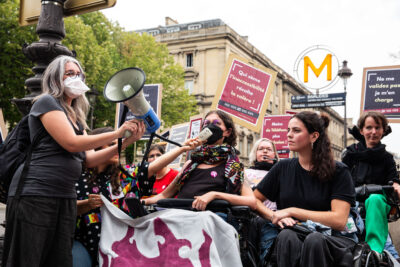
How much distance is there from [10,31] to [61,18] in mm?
17430

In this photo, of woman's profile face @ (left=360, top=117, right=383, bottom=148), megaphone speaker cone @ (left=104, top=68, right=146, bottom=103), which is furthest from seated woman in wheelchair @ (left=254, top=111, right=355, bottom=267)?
megaphone speaker cone @ (left=104, top=68, right=146, bottom=103)

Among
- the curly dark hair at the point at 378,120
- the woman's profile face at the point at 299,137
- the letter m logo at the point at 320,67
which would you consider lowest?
the woman's profile face at the point at 299,137

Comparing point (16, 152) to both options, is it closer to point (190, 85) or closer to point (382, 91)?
point (382, 91)

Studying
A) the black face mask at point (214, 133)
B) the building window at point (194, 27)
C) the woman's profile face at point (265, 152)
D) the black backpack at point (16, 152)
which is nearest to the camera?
the black backpack at point (16, 152)

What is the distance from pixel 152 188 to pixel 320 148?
1436 mm

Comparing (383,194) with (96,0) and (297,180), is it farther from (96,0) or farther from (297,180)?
(96,0)

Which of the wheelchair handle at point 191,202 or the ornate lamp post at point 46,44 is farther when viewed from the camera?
the ornate lamp post at point 46,44

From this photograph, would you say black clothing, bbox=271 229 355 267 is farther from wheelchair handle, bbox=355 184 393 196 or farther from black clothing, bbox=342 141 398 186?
black clothing, bbox=342 141 398 186

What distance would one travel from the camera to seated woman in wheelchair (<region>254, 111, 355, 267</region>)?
9.53 ft

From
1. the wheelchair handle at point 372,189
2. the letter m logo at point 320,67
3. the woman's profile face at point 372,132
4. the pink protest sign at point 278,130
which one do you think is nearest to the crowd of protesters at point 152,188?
the wheelchair handle at point 372,189

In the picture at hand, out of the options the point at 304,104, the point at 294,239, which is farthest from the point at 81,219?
the point at 304,104

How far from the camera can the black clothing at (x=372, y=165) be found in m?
4.59

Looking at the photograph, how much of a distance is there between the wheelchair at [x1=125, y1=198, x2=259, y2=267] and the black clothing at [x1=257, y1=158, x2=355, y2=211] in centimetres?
48

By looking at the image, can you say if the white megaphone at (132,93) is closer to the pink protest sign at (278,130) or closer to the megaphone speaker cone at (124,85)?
the megaphone speaker cone at (124,85)
